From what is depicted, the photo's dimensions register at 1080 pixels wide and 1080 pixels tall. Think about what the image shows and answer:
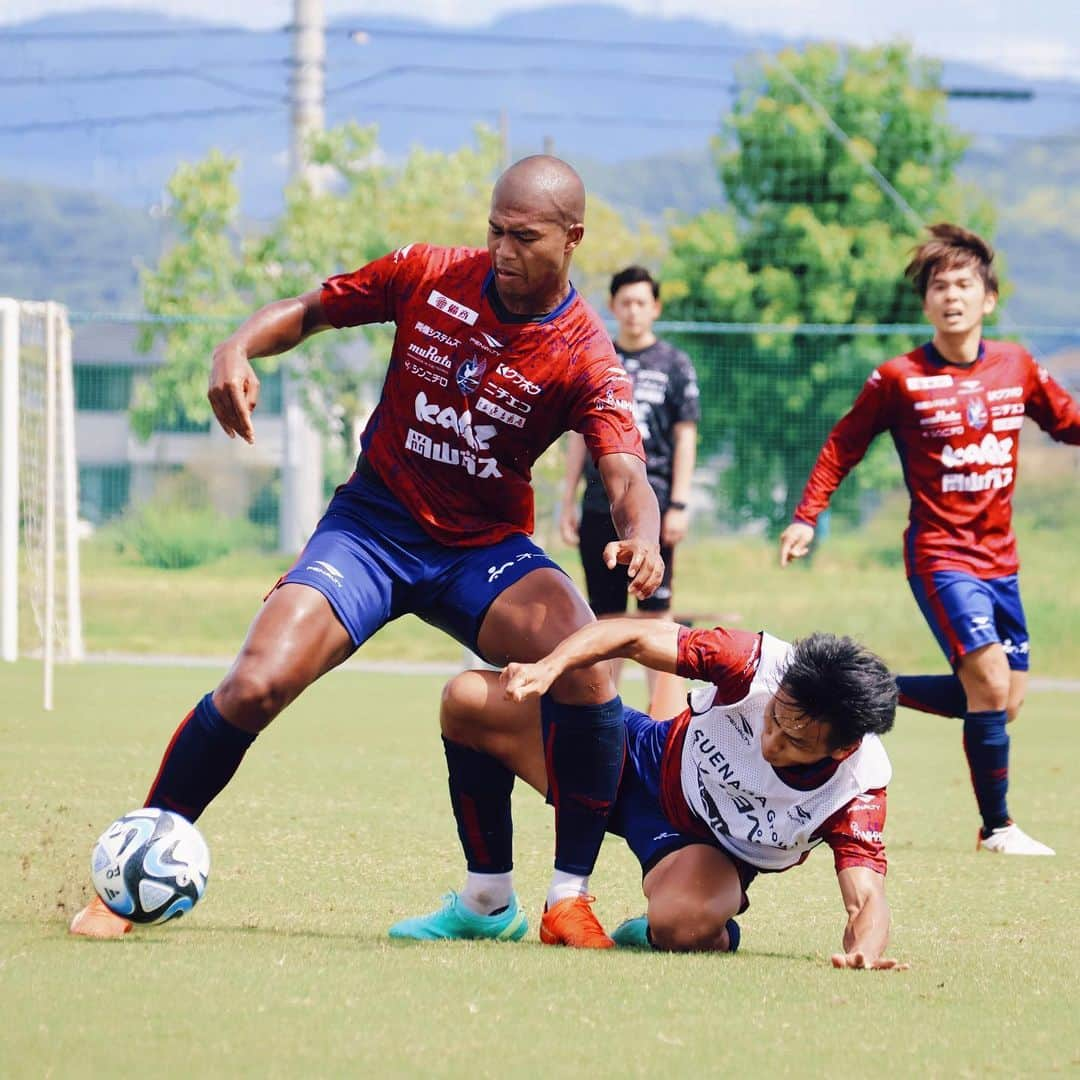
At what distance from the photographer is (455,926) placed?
4.89 meters

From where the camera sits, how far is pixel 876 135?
1142 inches

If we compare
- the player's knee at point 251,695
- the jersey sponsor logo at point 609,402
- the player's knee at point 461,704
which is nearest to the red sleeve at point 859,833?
the player's knee at point 461,704

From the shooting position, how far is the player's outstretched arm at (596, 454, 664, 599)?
4.41 meters

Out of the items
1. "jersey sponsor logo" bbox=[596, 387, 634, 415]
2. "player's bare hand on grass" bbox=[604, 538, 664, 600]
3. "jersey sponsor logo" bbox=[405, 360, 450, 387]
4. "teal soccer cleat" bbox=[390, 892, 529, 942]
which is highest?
"jersey sponsor logo" bbox=[405, 360, 450, 387]

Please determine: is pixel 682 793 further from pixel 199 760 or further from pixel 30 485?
pixel 30 485

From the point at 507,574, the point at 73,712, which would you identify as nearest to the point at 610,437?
the point at 507,574

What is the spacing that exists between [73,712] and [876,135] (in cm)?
2139

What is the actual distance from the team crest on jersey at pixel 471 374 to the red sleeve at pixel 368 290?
33 cm

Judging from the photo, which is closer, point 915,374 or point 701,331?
point 915,374

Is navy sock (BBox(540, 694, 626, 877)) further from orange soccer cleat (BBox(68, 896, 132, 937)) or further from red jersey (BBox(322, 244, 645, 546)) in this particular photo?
orange soccer cleat (BBox(68, 896, 132, 937))

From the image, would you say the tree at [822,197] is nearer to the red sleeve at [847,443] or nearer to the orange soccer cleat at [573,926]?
the red sleeve at [847,443]

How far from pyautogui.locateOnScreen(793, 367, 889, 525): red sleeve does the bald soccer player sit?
8.52 ft

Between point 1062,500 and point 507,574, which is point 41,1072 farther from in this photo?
point 1062,500

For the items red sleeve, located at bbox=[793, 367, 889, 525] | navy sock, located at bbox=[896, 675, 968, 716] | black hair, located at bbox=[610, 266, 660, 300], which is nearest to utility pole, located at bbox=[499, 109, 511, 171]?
black hair, located at bbox=[610, 266, 660, 300]
